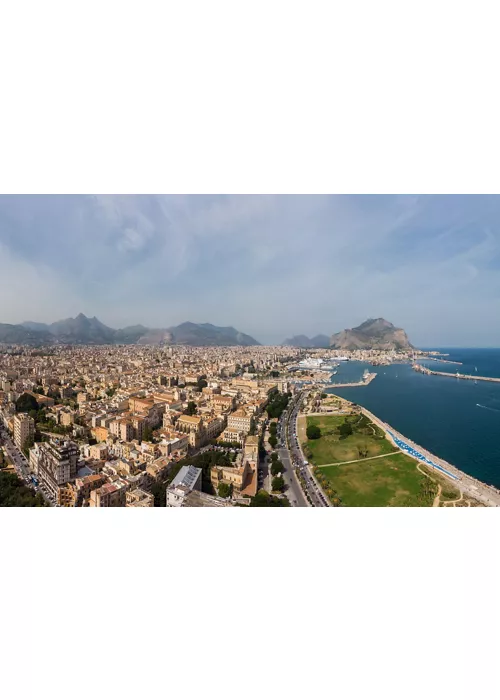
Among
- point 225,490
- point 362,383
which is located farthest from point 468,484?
point 362,383

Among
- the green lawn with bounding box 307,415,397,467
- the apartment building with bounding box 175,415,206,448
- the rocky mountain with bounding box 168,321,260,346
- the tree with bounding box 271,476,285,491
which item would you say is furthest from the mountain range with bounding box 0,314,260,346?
the tree with bounding box 271,476,285,491

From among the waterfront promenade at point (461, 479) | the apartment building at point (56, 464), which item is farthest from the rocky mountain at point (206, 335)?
the waterfront promenade at point (461, 479)

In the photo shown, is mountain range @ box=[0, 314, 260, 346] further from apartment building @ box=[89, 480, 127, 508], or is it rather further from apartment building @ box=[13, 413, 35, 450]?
apartment building @ box=[89, 480, 127, 508]

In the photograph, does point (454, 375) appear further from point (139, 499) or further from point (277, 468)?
point (139, 499)

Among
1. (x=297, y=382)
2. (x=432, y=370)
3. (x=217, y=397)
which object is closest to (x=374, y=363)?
(x=432, y=370)

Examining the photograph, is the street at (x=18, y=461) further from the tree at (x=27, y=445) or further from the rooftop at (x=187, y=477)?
the rooftop at (x=187, y=477)
